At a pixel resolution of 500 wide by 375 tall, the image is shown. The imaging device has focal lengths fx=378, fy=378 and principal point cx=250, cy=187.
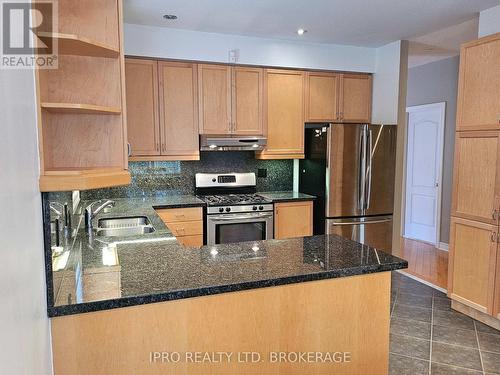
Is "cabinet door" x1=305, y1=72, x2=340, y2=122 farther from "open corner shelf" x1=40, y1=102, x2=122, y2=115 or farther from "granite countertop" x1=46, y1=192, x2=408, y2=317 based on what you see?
"open corner shelf" x1=40, y1=102, x2=122, y2=115

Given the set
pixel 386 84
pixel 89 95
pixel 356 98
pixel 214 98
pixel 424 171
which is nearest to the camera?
pixel 89 95

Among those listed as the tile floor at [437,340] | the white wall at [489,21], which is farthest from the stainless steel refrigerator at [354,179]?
the white wall at [489,21]

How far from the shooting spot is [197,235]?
3.81 m

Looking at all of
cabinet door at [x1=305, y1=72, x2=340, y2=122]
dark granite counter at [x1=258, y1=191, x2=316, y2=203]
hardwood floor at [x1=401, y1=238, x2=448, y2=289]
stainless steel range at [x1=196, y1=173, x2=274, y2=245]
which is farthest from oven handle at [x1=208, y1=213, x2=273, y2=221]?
hardwood floor at [x1=401, y1=238, x2=448, y2=289]

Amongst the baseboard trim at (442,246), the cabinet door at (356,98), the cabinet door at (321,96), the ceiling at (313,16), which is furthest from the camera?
the baseboard trim at (442,246)

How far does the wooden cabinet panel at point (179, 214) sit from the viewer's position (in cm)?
368

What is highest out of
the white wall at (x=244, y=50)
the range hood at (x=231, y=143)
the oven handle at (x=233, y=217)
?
the white wall at (x=244, y=50)

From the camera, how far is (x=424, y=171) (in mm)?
5812

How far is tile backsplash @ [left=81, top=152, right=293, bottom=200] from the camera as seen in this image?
4.12 m

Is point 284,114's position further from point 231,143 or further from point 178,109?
point 178,109

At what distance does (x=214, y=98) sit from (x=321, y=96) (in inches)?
50.4

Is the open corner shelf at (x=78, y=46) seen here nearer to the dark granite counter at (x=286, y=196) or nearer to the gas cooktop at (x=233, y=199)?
the gas cooktop at (x=233, y=199)

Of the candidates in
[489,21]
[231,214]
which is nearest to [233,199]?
[231,214]

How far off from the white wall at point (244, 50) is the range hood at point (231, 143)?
2.63 feet
